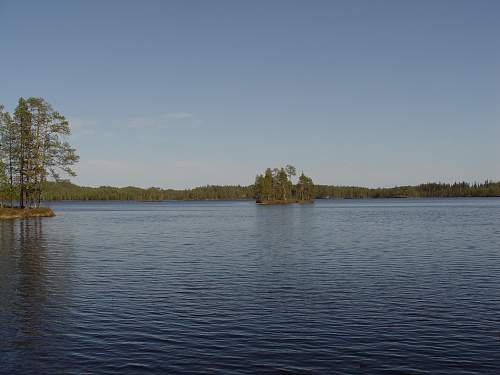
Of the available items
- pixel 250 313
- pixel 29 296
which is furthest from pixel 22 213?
pixel 250 313

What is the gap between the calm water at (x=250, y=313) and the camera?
15203 mm

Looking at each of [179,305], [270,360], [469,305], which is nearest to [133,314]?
[179,305]

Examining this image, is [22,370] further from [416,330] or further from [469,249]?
[469,249]

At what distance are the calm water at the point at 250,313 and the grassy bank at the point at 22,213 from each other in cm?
5357

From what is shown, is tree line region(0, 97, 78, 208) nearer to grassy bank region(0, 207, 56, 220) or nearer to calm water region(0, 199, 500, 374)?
grassy bank region(0, 207, 56, 220)

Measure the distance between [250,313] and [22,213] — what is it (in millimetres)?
85137

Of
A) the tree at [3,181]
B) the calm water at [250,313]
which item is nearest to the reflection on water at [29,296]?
the calm water at [250,313]

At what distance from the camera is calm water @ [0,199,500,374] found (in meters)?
15.2

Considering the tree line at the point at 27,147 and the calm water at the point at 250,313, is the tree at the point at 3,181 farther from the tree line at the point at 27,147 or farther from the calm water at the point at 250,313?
the calm water at the point at 250,313

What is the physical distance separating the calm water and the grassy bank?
5357cm

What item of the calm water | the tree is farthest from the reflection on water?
the tree

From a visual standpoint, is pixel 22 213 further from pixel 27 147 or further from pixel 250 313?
pixel 250 313

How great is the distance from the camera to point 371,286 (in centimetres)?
2692

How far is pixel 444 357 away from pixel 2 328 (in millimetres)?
17048
